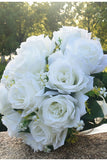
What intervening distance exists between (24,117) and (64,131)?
0.44 meters

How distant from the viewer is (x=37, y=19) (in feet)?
81.5

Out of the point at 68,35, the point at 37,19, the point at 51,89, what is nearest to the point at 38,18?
the point at 37,19

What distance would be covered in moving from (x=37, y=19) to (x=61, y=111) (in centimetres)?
2409

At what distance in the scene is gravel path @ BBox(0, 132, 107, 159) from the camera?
2.21 meters

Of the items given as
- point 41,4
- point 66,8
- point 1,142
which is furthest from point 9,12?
point 1,142

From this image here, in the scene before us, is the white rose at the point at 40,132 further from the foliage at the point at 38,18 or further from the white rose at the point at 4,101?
the foliage at the point at 38,18

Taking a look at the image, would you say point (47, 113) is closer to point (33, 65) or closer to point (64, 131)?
point (64, 131)

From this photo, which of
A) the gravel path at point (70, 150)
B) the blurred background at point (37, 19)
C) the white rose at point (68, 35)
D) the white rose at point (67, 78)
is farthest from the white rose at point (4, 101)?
the blurred background at point (37, 19)

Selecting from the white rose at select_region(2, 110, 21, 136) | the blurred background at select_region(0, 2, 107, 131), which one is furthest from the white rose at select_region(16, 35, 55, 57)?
the blurred background at select_region(0, 2, 107, 131)

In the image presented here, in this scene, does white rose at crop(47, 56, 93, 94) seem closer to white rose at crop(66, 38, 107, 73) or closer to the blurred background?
white rose at crop(66, 38, 107, 73)

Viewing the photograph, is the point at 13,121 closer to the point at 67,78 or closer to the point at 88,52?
the point at 67,78

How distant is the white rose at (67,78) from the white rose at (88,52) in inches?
4.2

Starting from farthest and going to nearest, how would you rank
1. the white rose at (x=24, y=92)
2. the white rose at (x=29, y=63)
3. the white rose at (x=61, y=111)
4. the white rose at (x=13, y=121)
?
the white rose at (x=13, y=121), the white rose at (x=29, y=63), the white rose at (x=24, y=92), the white rose at (x=61, y=111)

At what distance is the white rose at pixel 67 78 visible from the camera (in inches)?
78.1
